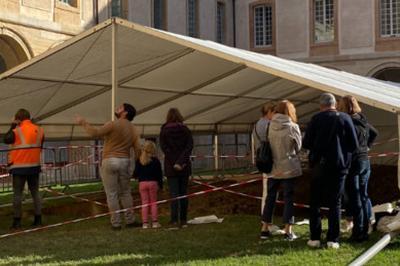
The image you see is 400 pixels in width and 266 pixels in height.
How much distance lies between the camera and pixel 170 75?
11.7 meters

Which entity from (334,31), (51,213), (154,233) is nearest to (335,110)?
(154,233)

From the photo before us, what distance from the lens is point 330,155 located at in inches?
288

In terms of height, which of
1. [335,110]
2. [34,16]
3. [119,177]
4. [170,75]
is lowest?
[119,177]

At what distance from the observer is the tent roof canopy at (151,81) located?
9.23m

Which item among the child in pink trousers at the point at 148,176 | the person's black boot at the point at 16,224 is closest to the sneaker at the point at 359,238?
the child in pink trousers at the point at 148,176

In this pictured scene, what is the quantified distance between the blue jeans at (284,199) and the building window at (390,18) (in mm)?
25850

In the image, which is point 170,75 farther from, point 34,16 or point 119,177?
point 34,16

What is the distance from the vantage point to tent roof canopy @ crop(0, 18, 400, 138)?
9.23 meters

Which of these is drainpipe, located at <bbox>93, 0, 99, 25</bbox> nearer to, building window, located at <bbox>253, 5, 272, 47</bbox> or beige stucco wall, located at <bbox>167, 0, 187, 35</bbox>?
beige stucco wall, located at <bbox>167, 0, 187, 35</bbox>

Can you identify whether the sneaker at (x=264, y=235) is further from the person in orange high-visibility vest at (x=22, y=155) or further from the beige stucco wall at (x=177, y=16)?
the beige stucco wall at (x=177, y=16)

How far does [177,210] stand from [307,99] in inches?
338

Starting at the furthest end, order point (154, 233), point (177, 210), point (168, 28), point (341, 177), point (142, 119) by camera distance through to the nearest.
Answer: point (168, 28) → point (142, 119) → point (177, 210) → point (154, 233) → point (341, 177)

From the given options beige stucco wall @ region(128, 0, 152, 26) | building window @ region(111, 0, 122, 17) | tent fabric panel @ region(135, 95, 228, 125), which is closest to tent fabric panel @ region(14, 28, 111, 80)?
tent fabric panel @ region(135, 95, 228, 125)

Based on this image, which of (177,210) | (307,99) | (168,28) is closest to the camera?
(177,210)
